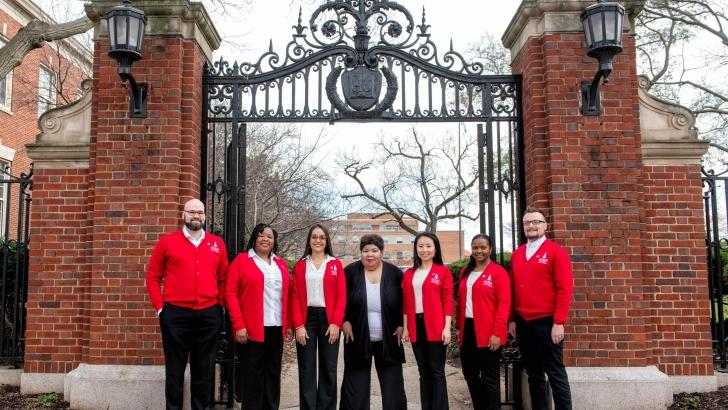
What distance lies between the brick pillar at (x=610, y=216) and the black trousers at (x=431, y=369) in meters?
1.41

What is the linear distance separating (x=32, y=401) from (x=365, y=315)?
11.5ft

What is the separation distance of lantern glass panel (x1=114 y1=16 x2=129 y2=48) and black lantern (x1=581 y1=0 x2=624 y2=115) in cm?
415

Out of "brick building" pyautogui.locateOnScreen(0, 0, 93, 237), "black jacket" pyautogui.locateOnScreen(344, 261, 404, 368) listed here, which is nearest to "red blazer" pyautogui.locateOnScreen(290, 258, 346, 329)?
"black jacket" pyautogui.locateOnScreen(344, 261, 404, 368)

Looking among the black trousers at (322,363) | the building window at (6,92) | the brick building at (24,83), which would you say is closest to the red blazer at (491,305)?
the black trousers at (322,363)

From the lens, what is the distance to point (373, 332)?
4.61 meters

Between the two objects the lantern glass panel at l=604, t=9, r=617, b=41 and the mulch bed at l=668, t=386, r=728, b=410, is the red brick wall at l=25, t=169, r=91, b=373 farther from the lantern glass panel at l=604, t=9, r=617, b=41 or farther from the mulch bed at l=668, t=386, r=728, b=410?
the mulch bed at l=668, t=386, r=728, b=410

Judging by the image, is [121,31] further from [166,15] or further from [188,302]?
[188,302]

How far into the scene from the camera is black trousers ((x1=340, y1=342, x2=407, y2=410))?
460 cm

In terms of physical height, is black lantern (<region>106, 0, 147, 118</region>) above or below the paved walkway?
above

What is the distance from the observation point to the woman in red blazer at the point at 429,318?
450 centimetres

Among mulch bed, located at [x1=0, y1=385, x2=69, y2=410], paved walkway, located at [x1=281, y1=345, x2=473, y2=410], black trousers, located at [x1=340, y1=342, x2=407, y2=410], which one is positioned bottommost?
paved walkway, located at [x1=281, y1=345, x2=473, y2=410]

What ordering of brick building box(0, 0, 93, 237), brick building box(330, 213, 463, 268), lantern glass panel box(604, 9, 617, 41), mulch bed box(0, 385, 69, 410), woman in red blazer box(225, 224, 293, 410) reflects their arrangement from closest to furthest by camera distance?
woman in red blazer box(225, 224, 293, 410) → lantern glass panel box(604, 9, 617, 41) → mulch bed box(0, 385, 69, 410) → brick building box(0, 0, 93, 237) → brick building box(330, 213, 463, 268)

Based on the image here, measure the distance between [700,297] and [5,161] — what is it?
1715 cm

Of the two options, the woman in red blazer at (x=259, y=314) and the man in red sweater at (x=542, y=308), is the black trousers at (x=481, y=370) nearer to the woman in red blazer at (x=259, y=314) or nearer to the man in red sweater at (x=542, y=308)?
the man in red sweater at (x=542, y=308)
